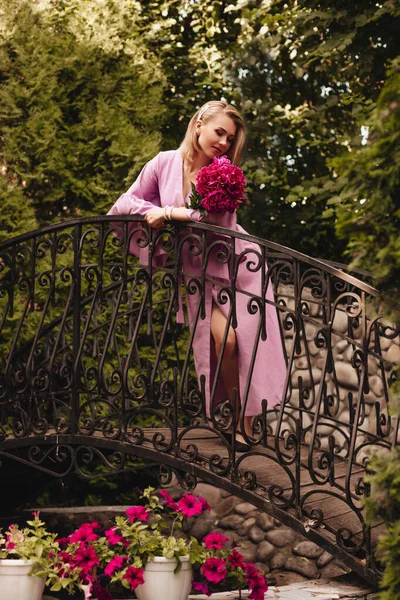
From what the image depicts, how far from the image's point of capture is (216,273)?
4.63 m

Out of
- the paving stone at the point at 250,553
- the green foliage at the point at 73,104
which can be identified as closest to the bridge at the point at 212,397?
the paving stone at the point at 250,553

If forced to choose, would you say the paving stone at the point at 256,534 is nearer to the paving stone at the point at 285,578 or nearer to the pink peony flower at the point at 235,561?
the paving stone at the point at 285,578

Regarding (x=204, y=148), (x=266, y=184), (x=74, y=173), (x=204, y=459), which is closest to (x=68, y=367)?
(x=204, y=459)

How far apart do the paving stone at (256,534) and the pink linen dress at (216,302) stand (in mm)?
1902

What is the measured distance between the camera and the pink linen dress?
182 inches

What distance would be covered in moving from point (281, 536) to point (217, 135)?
3115 mm

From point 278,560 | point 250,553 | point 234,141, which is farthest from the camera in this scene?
point 250,553

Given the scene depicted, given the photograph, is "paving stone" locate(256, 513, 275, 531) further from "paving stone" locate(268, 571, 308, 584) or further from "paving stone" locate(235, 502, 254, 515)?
"paving stone" locate(268, 571, 308, 584)

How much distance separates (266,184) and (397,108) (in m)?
5.47

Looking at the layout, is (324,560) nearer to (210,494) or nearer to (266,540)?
(266,540)

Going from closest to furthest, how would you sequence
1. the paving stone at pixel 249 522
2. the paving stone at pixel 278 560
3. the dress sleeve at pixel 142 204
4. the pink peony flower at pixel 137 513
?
the pink peony flower at pixel 137 513
the dress sleeve at pixel 142 204
the paving stone at pixel 278 560
the paving stone at pixel 249 522

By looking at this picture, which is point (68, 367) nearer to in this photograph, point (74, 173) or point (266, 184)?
point (74, 173)

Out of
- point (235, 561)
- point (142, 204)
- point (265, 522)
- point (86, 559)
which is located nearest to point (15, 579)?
point (86, 559)

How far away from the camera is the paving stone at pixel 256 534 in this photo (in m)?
6.44
